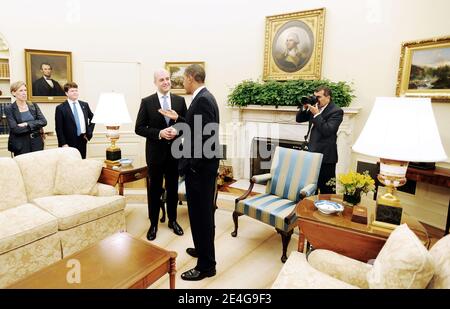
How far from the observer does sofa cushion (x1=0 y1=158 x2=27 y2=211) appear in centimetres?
269

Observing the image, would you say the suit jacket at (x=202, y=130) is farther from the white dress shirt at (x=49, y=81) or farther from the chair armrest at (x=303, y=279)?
the white dress shirt at (x=49, y=81)

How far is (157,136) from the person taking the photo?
2.93m

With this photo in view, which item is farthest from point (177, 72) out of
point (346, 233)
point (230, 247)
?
point (346, 233)

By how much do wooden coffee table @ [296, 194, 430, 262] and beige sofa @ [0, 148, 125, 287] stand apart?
1.97 meters

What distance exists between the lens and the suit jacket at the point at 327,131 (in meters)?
3.36

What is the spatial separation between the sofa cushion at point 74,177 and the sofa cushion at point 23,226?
37cm

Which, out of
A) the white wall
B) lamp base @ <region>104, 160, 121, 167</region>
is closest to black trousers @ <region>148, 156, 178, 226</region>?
lamp base @ <region>104, 160, 121, 167</region>

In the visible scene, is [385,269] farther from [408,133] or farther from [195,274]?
[195,274]

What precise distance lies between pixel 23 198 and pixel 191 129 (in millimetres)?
1870

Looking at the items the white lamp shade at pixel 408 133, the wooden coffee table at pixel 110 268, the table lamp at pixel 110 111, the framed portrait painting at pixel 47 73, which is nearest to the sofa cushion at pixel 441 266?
the white lamp shade at pixel 408 133

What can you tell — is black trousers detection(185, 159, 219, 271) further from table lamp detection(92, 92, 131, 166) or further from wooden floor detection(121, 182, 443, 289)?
table lamp detection(92, 92, 131, 166)

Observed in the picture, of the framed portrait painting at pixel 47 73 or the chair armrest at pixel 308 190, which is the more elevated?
the framed portrait painting at pixel 47 73

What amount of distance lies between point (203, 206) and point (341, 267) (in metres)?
1.11
